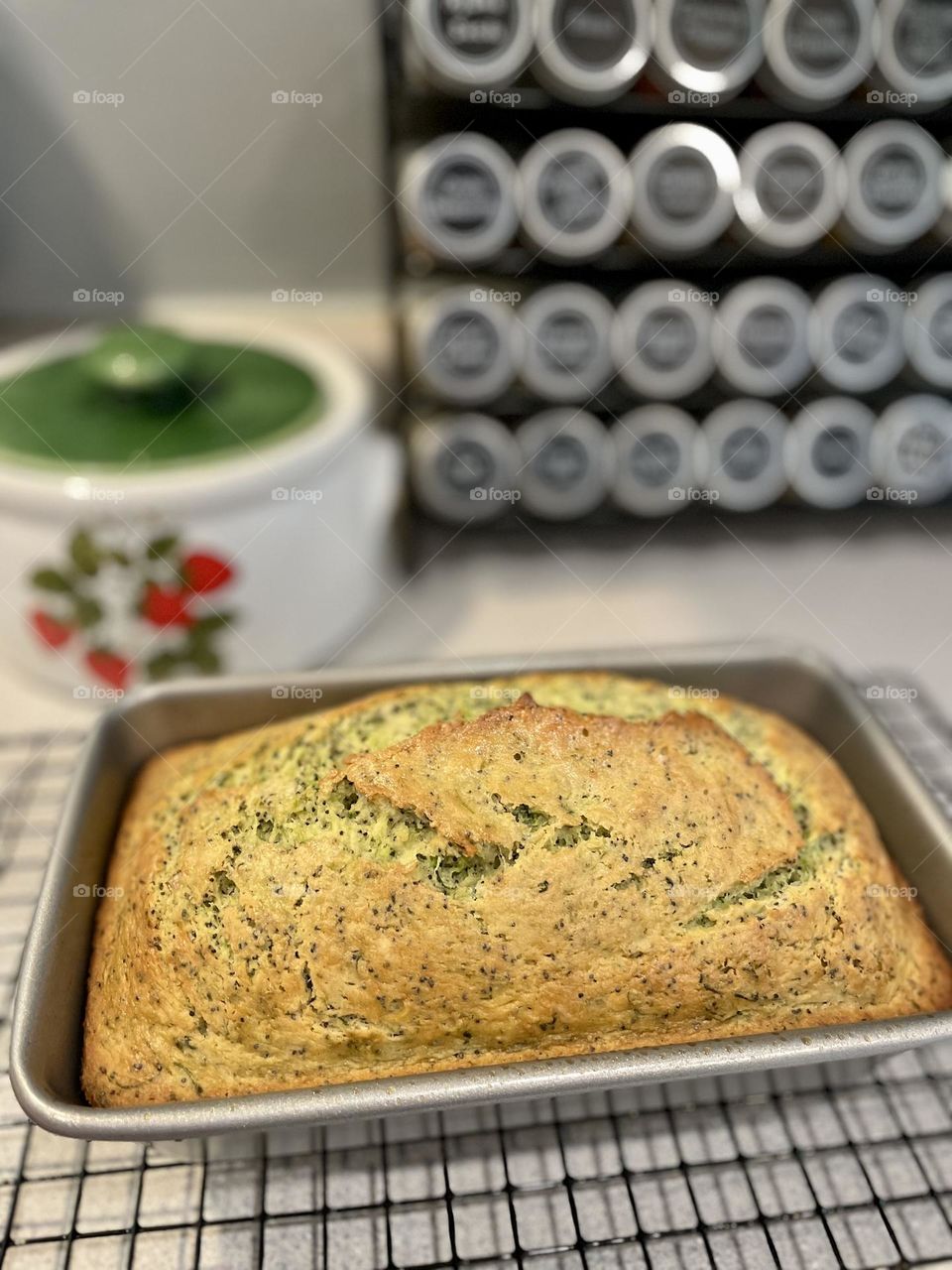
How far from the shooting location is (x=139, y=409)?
41.9 inches

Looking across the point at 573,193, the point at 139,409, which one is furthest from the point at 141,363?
the point at 573,193

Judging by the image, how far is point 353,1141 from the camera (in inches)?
28.2

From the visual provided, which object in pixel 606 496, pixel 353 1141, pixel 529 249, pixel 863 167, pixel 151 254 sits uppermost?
pixel 863 167

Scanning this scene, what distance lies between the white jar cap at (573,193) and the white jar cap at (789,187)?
156 mm

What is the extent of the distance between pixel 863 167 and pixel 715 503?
1.56ft

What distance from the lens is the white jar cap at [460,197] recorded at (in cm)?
105

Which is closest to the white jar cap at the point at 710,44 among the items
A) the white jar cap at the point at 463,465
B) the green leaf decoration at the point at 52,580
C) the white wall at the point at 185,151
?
the white wall at the point at 185,151

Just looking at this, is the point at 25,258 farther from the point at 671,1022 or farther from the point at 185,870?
the point at 671,1022

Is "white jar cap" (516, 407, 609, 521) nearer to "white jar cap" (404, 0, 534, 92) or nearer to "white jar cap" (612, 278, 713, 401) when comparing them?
"white jar cap" (612, 278, 713, 401)

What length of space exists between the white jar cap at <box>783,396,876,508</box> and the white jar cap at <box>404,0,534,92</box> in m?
0.62

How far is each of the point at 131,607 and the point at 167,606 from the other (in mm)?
44

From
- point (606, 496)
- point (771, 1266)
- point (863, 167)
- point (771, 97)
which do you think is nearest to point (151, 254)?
point (606, 496)

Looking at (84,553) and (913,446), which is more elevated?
(913,446)

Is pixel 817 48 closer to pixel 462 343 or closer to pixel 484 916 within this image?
pixel 462 343
